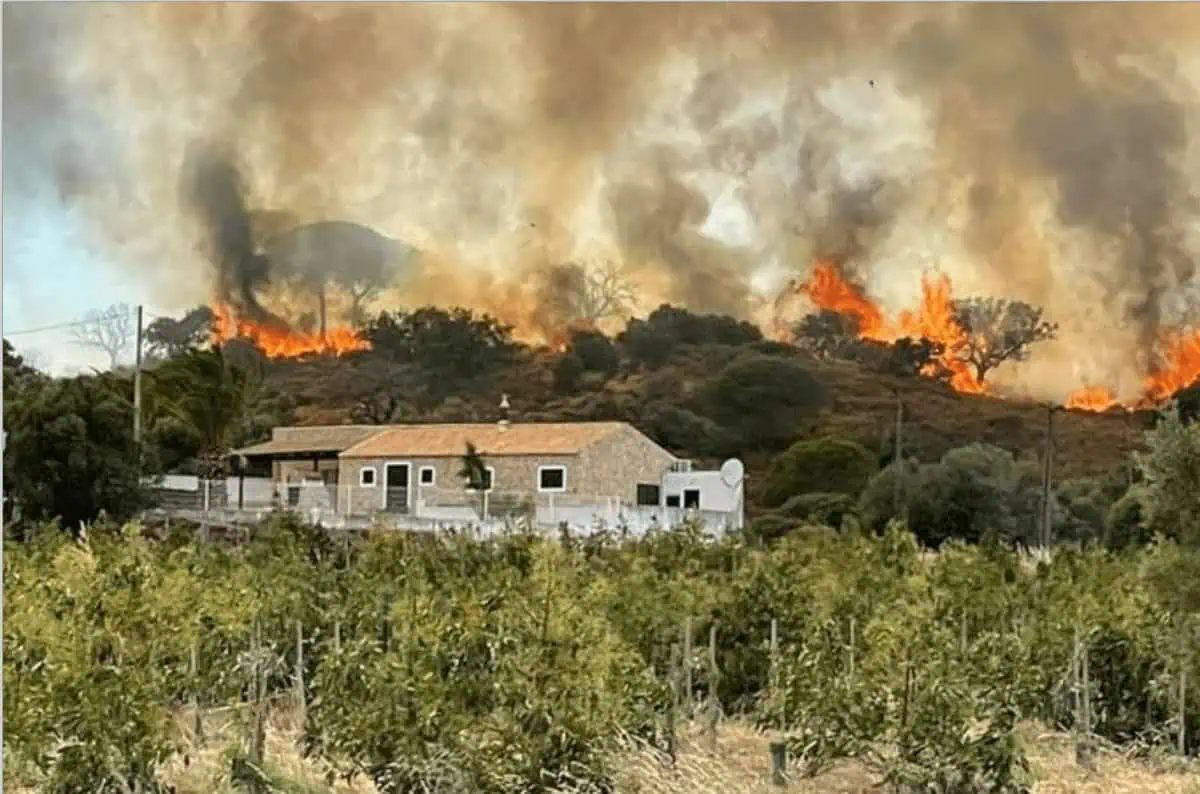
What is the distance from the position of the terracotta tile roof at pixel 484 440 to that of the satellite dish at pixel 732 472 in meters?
0.23

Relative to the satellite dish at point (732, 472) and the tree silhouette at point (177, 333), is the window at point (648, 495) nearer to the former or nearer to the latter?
the satellite dish at point (732, 472)

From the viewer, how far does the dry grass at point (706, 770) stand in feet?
9.80

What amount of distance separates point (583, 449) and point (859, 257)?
68cm

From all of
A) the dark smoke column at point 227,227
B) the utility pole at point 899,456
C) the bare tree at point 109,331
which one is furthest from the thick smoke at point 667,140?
the utility pole at point 899,456

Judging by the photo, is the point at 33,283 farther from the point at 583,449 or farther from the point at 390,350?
the point at 583,449

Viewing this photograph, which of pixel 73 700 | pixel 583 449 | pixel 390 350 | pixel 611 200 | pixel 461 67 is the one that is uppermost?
pixel 461 67

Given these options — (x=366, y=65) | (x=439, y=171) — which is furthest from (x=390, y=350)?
(x=366, y=65)

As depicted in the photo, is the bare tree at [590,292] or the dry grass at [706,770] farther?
the bare tree at [590,292]

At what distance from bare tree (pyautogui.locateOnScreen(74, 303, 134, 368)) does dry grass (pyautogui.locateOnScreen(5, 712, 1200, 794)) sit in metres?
0.75

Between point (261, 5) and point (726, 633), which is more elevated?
point (261, 5)

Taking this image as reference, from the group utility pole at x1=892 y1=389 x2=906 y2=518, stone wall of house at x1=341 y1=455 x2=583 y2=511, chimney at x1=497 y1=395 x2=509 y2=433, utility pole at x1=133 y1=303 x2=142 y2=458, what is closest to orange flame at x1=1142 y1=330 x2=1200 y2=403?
utility pole at x1=892 y1=389 x2=906 y2=518

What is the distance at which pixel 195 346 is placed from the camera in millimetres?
3088

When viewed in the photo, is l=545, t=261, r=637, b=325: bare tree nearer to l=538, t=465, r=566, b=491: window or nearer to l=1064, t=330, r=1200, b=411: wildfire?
l=538, t=465, r=566, b=491: window

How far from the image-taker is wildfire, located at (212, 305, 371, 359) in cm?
309
